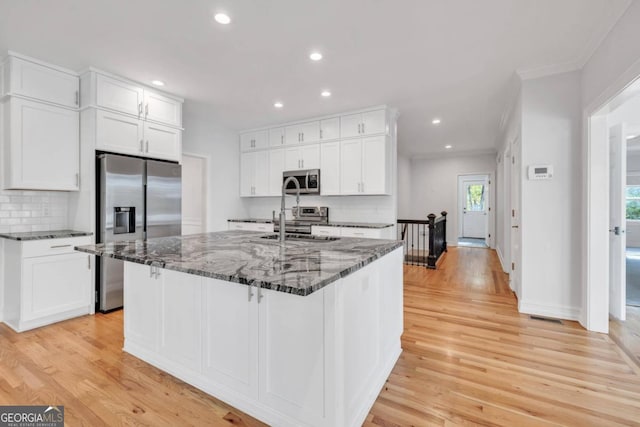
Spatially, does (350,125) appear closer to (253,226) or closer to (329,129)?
(329,129)

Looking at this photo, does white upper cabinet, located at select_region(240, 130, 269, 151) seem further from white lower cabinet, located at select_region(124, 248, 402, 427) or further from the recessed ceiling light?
white lower cabinet, located at select_region(124, 248, 402, 427)

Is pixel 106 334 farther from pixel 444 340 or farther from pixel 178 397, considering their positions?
pixel 444 340

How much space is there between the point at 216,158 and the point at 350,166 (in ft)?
7.62

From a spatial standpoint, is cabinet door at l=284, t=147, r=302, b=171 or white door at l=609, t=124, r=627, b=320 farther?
cabinet door at l=284, t=147, r=302, b=171

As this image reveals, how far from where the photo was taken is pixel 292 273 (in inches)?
48.9

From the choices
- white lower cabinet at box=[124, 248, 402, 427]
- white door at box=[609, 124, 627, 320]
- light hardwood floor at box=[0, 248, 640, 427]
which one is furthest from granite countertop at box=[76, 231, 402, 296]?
white door at box=[609, 124, 627, 320]

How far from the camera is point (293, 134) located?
5.04 metres

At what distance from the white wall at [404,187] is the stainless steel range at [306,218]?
3.84m

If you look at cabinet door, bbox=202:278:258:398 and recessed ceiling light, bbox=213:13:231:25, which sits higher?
recessed ceiling light, bbox=213:13:231:25

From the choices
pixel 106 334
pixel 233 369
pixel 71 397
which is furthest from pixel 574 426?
pixel 106 334

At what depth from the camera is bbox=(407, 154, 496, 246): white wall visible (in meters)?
7.95

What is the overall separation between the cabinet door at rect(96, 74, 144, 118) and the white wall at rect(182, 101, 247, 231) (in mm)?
898

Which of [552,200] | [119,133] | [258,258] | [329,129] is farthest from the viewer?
[329,129]

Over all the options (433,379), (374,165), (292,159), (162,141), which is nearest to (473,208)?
(374,165)
